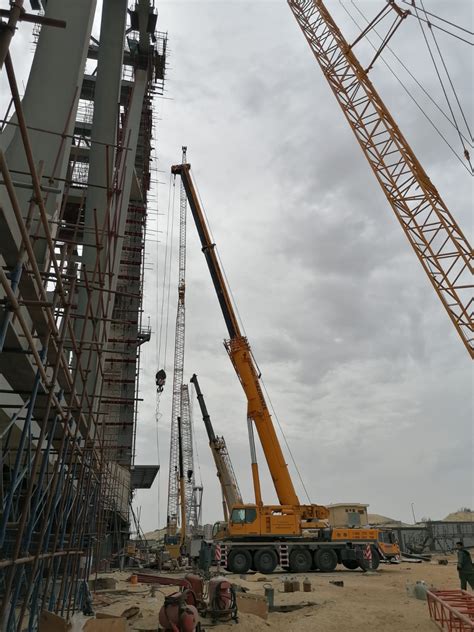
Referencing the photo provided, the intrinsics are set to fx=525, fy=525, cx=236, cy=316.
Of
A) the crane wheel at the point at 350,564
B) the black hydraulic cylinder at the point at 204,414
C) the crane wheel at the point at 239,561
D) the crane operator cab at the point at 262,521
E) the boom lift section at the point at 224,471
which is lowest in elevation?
the crane wheel at the point at 350,564

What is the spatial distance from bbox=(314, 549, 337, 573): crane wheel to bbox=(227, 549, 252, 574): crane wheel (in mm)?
2832

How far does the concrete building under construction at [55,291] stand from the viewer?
5.48m

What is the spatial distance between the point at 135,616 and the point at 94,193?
10.0m

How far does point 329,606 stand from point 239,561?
29.0 ft

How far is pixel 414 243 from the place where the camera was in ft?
78.0

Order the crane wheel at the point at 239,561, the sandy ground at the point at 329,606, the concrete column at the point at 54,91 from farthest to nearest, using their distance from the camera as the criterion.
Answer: the crane wheel at the point at 239,561
the sandy ground at the point at 329,606
the concrete column at the point at 54,91

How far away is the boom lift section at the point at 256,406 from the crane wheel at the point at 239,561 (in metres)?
2.02

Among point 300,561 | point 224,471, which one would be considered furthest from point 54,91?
point 224,471

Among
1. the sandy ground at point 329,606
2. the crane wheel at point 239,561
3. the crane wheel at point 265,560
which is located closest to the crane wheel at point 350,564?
the sandy ground at point 329,606

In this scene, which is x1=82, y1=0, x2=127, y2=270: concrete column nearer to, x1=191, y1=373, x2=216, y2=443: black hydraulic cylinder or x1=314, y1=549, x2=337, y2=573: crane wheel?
x1=314, y1=549, x2=337, y2=573: crane wheel

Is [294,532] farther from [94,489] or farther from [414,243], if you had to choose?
[414,243]

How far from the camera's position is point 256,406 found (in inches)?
899

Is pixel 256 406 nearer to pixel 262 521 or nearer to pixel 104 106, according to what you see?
pixel 262 521

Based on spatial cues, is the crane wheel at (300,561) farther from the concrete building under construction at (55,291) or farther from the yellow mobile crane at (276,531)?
the concrete building under construction at (55,291)
